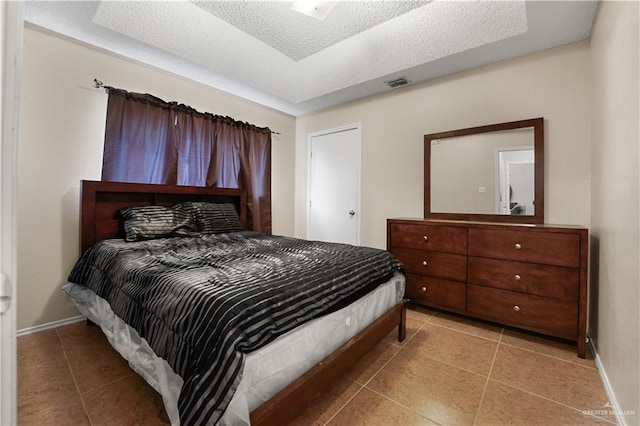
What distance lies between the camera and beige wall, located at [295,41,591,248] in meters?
2.31

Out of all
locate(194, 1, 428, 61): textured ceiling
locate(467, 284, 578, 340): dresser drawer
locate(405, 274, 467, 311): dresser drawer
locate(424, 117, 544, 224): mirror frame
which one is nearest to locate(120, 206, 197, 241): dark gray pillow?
locate(194, 1, 428, 61): textured ceiling

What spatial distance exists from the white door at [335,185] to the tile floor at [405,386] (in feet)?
6.30

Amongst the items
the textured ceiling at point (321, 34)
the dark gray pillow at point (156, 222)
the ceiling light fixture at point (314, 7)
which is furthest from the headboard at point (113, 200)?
the ceiling light fixture at point (314, 7)

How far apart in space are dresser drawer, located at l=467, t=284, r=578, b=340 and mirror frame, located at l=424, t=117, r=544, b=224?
2.39 ft

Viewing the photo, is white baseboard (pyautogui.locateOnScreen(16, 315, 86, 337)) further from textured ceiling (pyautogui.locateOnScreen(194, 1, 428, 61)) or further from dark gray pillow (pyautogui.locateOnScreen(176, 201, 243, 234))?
textured ceiling (pyautogui.locateOnScreen(194, 1, 428, 61))

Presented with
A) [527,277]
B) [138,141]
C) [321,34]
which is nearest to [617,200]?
[527,277]

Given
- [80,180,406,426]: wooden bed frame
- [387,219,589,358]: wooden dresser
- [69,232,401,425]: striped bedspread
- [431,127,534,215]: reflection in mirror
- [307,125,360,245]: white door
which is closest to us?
[69,232,401,425]: striped bedspread

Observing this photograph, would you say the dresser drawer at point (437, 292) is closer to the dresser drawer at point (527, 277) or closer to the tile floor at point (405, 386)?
the dresser drawer at point (527, 277)

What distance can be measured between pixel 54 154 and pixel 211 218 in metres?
1.32

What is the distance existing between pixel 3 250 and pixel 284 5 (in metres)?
2.38

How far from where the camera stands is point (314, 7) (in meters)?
2.10

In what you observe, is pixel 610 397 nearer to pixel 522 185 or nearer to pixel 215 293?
pixel 522 185

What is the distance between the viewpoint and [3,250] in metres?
0.41

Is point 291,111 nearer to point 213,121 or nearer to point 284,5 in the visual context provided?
point 213,121
